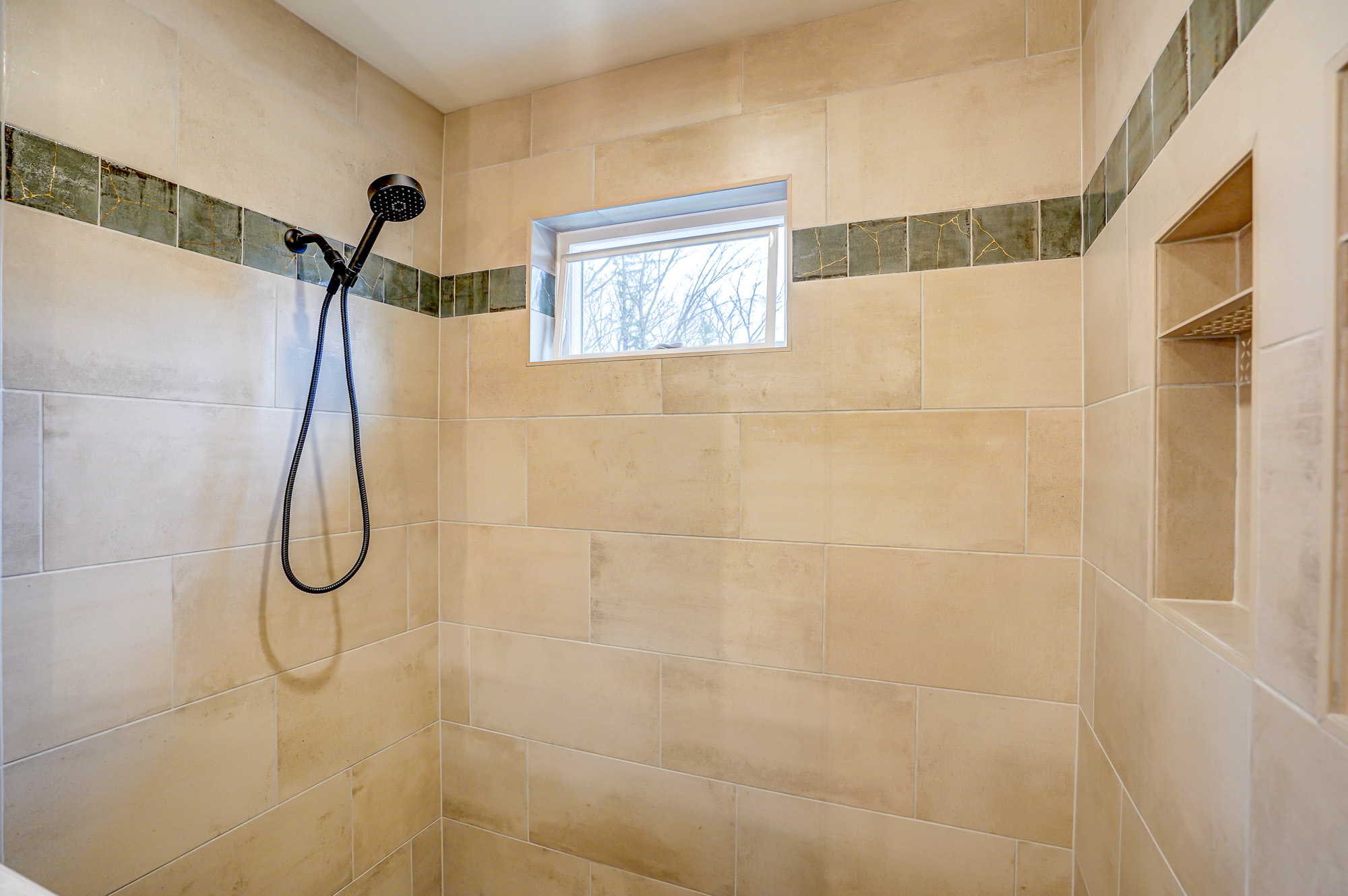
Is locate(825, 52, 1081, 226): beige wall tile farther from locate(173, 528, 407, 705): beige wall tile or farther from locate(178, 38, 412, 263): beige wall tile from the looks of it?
locate(173, 528, 407, 705): beige wall tile

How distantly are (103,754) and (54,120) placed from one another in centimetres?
117

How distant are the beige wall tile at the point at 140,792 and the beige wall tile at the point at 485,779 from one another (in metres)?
0.56

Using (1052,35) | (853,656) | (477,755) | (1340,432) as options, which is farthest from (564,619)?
(1052,35)

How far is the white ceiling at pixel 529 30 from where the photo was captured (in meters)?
1.47

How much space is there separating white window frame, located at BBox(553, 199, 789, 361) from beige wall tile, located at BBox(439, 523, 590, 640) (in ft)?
1.85

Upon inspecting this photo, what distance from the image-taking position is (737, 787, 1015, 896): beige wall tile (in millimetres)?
1349

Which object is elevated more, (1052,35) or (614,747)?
(1052,35)

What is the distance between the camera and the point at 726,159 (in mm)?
1596

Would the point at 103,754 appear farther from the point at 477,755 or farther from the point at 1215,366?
the point at 1215,366

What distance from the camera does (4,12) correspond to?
1016 mm

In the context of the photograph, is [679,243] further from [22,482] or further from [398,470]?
[22,482]

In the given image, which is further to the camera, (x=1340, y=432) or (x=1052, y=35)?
(x=1052, y=35)

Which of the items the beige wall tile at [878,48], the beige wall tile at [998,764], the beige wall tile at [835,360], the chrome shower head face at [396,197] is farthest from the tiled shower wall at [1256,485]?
the chrome shower head face at [396,197]

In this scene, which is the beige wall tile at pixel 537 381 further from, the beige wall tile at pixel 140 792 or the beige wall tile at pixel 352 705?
the beige wall tile at pixel 140 792
